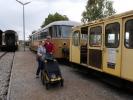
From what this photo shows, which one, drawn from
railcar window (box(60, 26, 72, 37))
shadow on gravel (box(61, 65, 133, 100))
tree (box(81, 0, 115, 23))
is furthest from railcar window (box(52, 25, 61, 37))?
tree (box(81, 0, 115, 23))

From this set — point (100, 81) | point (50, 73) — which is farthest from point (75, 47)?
point (50, 73)

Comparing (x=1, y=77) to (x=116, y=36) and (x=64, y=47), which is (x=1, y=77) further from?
(x=116, y=36)

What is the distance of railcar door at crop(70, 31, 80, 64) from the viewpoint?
15.9 m

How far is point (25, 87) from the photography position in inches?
513

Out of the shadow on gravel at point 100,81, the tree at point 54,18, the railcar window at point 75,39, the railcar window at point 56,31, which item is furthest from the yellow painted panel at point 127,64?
the tree at point 54,18

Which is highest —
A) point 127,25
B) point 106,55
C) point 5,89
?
point 127,25

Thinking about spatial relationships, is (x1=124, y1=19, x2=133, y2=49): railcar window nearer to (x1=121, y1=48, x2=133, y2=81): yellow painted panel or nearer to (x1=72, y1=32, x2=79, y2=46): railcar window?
(x1=121, y1=48, x2=133, y2=81): yellow painted panel

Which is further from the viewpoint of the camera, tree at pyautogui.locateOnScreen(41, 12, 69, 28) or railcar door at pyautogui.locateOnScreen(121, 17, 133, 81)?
tree at pyautogui.locateOnScreen(41, 12, 69, 28)

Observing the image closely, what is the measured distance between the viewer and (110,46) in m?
11.7

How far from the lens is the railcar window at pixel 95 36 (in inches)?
Answer: 508

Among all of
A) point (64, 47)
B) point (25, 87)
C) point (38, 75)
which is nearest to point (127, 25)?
point (25, 87)

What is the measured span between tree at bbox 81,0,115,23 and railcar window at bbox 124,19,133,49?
4677 cm

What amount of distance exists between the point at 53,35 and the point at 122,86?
40.4ft

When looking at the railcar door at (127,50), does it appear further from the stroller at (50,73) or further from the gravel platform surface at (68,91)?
the stroller at (50,73)
